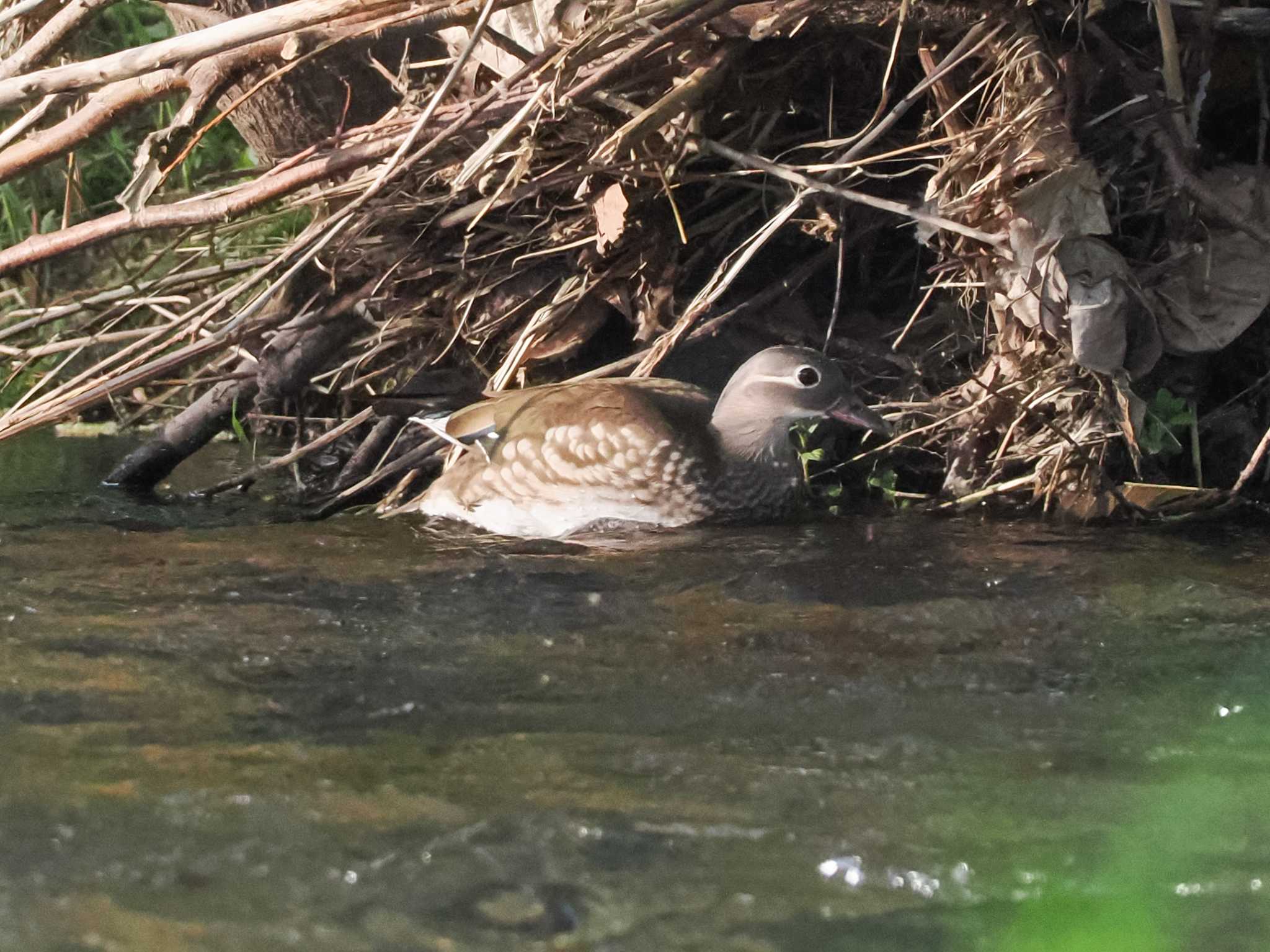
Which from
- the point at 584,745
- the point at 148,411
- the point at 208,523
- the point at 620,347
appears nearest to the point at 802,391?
the point at 620,347

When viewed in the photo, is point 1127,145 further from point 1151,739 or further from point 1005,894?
point 1005,894

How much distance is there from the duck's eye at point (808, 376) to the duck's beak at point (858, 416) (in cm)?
10

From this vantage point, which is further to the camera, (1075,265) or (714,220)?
(714,220)

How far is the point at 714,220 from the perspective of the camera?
184 inches

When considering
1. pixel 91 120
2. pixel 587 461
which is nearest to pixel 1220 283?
pixel 587 461

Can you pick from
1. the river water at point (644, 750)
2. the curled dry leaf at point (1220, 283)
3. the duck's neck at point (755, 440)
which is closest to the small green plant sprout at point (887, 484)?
the duck's neck at point (755, 440)

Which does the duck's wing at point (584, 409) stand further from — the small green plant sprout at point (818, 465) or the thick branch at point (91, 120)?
the thick branch at point (91, 120)

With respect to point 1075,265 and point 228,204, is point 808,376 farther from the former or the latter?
point 228,204

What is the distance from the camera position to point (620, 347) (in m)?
5.11

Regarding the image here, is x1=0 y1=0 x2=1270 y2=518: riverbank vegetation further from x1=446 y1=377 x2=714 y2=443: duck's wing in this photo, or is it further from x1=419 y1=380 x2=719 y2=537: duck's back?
x1=419 y1=380 x2=719 y2=537: duck's back

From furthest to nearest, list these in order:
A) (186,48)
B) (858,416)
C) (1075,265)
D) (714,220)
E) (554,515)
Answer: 1. (714,220)
2. (554,515)
3. (858,416)
4. (1075,265)
5. (186,48)

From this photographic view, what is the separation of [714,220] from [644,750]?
2.57m

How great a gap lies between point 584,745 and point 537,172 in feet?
8.02

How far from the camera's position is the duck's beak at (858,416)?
4348 millimetres
